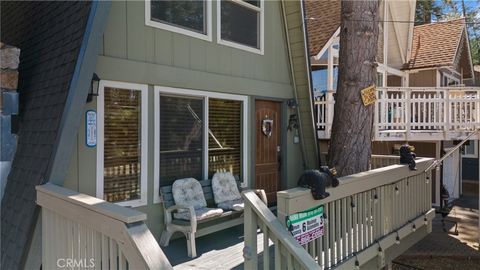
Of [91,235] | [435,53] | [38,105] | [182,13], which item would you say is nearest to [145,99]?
[38,105]

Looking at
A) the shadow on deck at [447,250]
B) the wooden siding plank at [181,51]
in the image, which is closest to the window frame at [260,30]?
the wooden siding plank at [181,51]

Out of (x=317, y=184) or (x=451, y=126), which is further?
(x=451, y=126)

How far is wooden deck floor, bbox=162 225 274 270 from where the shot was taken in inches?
151

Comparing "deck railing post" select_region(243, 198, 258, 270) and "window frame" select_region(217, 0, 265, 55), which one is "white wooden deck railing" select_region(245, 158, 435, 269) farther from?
"window frame" select_region(217, 0, 265, 55)

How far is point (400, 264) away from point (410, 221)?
97.8 inches

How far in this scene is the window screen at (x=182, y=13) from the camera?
470 centimetres

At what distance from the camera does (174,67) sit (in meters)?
4.82

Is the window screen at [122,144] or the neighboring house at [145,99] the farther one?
the window screen at [122,144]

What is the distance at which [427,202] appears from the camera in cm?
587

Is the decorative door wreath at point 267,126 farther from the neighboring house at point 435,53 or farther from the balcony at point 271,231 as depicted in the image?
the neighboring house at point 435,53

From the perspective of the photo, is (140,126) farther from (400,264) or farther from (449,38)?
(449,38)

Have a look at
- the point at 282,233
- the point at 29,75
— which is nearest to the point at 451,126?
the point at 282,233

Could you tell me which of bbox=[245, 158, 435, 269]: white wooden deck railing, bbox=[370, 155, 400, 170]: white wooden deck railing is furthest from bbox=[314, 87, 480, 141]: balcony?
bbox=[245, 158, 435, 269]: white wooden deck railing

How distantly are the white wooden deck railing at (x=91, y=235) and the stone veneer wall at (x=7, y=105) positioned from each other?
107 centimetres
